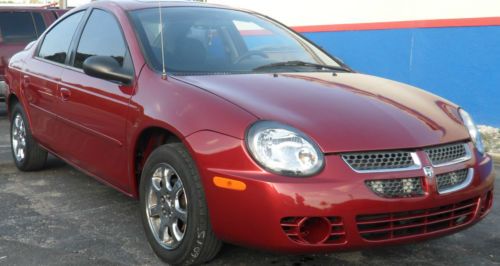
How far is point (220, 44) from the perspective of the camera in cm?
397

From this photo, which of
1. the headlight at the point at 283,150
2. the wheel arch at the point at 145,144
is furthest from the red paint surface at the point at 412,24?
the headlight at the point at 283,150

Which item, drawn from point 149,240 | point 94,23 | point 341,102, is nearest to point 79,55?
point 94,23

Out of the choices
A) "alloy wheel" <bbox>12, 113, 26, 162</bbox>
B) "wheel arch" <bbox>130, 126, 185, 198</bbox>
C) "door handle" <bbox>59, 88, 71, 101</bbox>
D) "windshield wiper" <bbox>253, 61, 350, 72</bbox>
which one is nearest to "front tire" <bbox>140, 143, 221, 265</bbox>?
"wheel arch" <bbox>130, 126, 185, 198</bbox>

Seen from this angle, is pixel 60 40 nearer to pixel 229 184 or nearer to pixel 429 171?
pixel 229 184

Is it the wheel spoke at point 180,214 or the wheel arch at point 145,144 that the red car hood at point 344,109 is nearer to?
the wheel arch at point 145,144

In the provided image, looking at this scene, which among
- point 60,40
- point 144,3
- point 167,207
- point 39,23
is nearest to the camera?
point 167,207

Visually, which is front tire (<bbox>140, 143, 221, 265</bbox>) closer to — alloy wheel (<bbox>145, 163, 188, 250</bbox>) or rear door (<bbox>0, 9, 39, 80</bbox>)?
alloy wheel (<bbox>145, 163, 188, 250</bbox>)

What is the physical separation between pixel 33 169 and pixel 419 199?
159 inches

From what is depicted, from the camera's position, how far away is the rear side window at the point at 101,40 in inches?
152

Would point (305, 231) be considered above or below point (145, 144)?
below

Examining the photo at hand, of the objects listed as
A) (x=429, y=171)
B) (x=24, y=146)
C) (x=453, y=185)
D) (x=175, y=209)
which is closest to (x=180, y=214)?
(x=175, y=209)

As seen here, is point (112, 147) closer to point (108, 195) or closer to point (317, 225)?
point (108, 195)

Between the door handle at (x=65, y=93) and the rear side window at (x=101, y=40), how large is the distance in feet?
0.66

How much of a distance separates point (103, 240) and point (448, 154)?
7.15 ft
